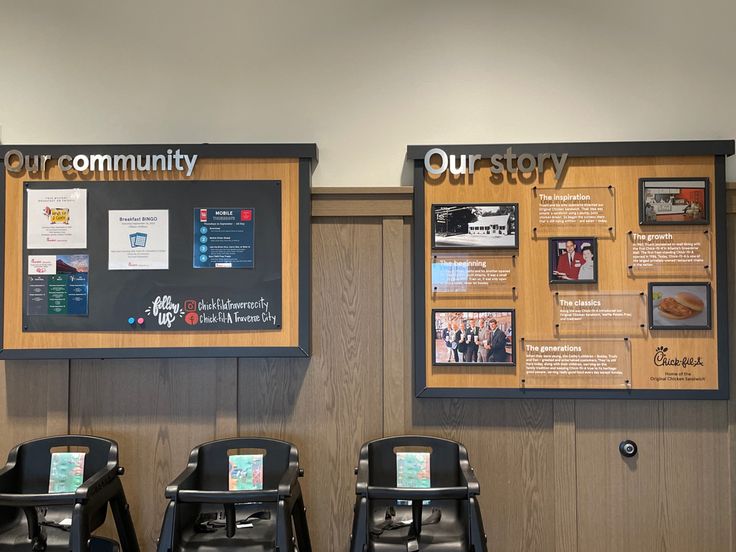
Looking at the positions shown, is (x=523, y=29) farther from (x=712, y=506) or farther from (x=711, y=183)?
(x=712, y=506)

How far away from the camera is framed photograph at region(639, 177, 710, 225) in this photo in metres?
2.67

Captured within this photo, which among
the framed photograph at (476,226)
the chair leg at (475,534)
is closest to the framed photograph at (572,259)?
the framed photograph at (476,226)

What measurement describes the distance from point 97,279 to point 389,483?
5.81 ft

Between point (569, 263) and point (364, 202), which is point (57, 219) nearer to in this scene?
point (364, 202)

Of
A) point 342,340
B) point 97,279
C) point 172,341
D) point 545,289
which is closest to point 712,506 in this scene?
point 545,289

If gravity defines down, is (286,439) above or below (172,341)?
below

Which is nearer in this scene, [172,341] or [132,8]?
[172,341]

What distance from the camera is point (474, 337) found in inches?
106

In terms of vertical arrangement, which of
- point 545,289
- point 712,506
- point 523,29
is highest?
point 523,29

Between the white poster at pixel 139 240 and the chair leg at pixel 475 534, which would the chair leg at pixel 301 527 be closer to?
the chair leg at pixel 475 534

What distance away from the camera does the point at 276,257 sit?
271cm

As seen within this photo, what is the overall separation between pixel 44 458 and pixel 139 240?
3.81 ft

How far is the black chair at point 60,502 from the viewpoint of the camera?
7.39 ft

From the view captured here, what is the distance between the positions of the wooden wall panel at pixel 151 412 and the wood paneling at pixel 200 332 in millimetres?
145
